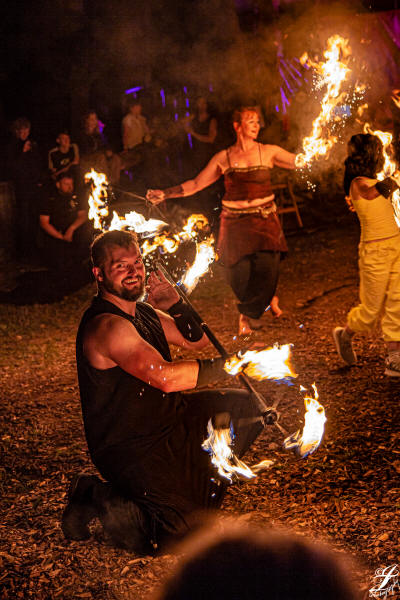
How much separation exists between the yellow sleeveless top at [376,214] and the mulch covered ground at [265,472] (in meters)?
1.17

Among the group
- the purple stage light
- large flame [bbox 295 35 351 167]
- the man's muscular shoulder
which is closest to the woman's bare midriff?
large flame [bbox 295 35 351 167]

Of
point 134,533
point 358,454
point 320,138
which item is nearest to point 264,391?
point 358,454

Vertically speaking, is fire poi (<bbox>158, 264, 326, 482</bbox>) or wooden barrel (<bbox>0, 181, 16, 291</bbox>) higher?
fire poi (<bbox>158, 264, 326, 482</bbox>)

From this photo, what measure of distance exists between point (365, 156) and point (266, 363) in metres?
2.31

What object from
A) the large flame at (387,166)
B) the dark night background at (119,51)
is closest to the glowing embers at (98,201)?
the large flame at (387,166)

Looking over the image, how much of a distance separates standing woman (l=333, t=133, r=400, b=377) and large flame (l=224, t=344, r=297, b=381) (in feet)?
6.27

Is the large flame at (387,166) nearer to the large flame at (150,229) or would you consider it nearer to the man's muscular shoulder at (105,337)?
the large flame at (150,229)

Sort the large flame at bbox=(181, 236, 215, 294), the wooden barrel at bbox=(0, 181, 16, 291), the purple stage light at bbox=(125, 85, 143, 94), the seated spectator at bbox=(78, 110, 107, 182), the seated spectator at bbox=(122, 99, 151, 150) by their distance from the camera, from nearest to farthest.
A: the large flame at bbox=(181, 236, 215, 294), the seated spectator at bbox=(78, 110, 107, 182), the wooden barrel at bbox=(0, 181, 16, 291), the seated spectator at bbox=(122, 99, 151, 150), the purple stage light at bbox=(125, 85, 143, 94)

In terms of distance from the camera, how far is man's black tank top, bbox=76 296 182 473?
3.35m

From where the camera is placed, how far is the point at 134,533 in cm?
332

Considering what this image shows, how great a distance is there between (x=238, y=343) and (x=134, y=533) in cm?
353

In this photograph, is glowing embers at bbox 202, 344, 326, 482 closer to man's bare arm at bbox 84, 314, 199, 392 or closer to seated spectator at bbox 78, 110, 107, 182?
man's bare arm at bbox 84, 314, 199, 392

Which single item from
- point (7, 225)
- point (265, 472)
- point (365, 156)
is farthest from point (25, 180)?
point (265, 472)

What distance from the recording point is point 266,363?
355 centimetres
